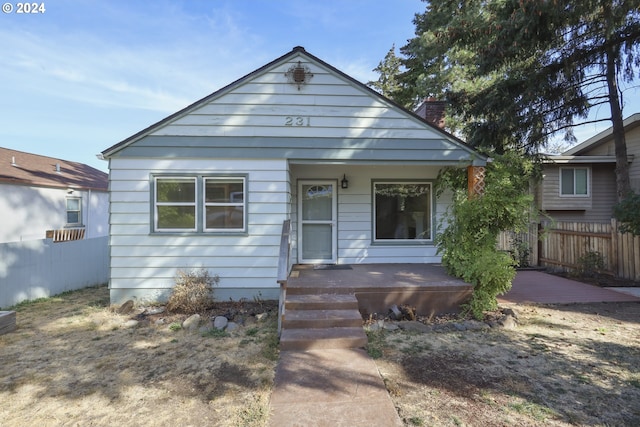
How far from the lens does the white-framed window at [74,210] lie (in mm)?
14568

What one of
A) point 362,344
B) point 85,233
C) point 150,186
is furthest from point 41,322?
point 85,233

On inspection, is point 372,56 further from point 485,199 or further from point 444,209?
point 485,199

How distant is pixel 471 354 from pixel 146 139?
21.2 ft

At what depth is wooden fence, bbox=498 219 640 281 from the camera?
26.9ft

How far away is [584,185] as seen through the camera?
13141 mm

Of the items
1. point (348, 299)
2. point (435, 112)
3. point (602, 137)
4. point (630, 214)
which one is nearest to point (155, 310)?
point (348, 299)

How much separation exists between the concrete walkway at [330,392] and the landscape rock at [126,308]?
11.7 ft

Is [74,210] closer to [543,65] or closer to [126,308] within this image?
[126,308]

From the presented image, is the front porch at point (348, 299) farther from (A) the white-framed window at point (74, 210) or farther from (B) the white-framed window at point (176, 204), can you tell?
(A) the white-framed window at point (74, 210)

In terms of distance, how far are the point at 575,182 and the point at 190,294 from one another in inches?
580

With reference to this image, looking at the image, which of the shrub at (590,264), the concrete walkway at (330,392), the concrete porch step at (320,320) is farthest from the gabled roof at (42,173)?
the shrub at (590,264)

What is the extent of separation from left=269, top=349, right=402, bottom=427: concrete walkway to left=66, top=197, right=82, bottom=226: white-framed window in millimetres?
15073

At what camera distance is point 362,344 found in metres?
4.26

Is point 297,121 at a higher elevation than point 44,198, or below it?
higher
